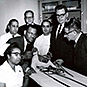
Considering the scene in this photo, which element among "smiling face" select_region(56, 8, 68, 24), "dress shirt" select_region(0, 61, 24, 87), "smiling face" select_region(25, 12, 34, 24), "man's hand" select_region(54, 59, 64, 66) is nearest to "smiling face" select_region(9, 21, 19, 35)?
"smiling face" select_region(25, 12, 34, 24)

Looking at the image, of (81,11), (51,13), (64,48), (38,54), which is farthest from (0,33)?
(81,11)

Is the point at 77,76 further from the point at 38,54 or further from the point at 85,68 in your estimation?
the point at 38,54

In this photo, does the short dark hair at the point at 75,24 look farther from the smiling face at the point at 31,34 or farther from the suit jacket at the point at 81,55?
the smiling face at the point at 31,34

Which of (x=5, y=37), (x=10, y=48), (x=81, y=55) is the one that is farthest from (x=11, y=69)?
(x=81, y=55)

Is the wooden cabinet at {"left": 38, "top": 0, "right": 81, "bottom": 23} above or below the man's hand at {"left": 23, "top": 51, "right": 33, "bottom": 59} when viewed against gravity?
above

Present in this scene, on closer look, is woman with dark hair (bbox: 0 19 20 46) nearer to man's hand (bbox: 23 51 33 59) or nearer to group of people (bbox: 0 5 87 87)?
group of people (bbox: 0 5 87 87)

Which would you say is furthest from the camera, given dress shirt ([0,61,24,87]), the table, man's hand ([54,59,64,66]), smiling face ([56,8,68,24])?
man's hand ([54,59,64,66])

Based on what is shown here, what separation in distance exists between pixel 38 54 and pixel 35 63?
0.12 m

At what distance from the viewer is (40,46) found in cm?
199

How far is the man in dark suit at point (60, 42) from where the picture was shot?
6.00ft

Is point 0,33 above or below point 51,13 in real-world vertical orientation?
below

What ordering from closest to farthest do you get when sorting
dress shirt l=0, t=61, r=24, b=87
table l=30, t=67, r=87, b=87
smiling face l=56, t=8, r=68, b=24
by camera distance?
table l=30, t=67, r=87, b=87
dress shirt l=0, t=61, r=24, b=87
smiling face l=56, t=8, r=68, b=24

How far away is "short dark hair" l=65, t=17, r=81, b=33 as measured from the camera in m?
1.75

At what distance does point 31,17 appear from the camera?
77.5 inches
